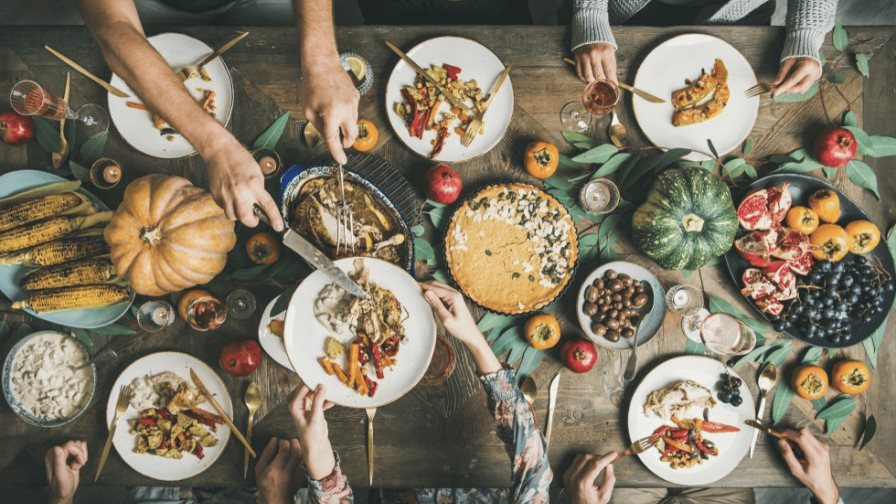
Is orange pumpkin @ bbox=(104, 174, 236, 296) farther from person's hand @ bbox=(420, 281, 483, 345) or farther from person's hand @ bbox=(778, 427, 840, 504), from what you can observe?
person's hand @ bbox=(778, 427, 840, 504)

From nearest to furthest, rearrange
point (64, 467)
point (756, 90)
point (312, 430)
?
1. point (312, 430)
2. point (64, 467)
3. point (756, 90)

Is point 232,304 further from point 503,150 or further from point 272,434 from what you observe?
point 503,150

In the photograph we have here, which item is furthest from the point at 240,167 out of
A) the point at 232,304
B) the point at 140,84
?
the point at 232,304

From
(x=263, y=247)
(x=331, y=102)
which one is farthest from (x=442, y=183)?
(x=263, y=247)

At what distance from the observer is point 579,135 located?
2.22 meters

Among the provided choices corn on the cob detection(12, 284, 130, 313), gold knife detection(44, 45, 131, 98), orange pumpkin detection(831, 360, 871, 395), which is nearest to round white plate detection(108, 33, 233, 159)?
gold knife detection(44, 45, 131, 98)

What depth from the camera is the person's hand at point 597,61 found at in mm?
2162

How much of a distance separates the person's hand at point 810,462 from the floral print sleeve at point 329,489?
1829 mm

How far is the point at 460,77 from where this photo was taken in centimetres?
220

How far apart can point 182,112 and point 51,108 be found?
2.38 feet

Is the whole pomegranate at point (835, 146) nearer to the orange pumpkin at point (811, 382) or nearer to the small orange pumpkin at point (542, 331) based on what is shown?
the orange pumpkin at point (811, 382)

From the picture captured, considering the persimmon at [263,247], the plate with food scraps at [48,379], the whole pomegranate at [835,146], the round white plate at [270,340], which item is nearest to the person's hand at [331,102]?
the persimmon at [263,247]

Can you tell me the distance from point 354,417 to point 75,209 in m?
1.37

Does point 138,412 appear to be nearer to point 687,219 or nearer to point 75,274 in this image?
point 75,274
